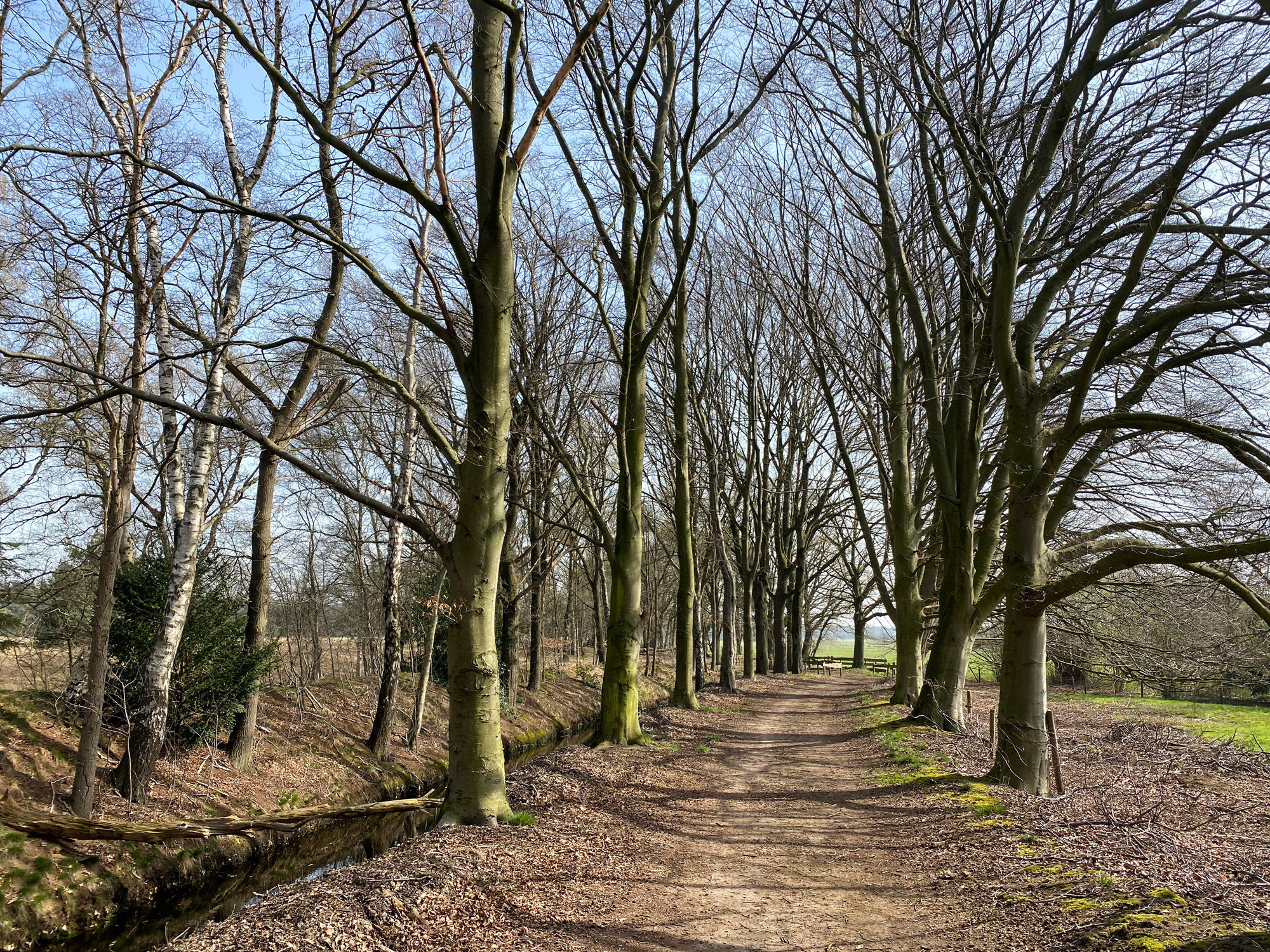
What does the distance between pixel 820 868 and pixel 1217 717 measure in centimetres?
1451

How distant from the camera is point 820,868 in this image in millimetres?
6105

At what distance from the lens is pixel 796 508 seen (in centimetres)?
3048

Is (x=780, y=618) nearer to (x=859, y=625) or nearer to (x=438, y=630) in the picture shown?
(x=859, y=625)

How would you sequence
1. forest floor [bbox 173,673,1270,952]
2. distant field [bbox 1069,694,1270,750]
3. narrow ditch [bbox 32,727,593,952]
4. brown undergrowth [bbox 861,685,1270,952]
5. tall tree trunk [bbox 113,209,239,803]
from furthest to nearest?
1. distant field [bbox 1069,694,1270,750]
2. tall tree trunk [bbox 113,209,239,803]
3. narrow ditch [bbox 32,727,593,952]
4. forest floor [bbox 173,673,1270,952]
5. brown undergrowth [bbox 861,685,1270,952]

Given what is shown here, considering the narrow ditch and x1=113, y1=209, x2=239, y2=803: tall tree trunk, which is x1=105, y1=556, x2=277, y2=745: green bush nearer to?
x1=113, y1=209, x2=239, y2=803: tall tree trunk

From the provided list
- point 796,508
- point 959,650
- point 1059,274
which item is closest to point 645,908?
point 1059,274

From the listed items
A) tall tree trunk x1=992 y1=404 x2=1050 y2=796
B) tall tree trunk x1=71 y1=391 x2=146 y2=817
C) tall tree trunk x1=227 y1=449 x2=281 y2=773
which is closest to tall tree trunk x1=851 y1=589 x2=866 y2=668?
tall tree trunk x1=992 y1=404 x2=1050 y2=796

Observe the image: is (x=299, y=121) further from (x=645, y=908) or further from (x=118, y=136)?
(x=645, y=908)

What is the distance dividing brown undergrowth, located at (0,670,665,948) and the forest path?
17.1ft

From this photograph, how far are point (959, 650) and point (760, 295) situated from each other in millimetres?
13173

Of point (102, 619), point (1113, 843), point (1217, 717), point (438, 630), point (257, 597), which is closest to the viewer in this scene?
point (1113, 843)

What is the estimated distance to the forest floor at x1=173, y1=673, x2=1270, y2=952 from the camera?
4434 millimetres

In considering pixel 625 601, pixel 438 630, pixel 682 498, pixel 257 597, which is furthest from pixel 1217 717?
pixel 257 597

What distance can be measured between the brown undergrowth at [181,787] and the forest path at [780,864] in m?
5.22
